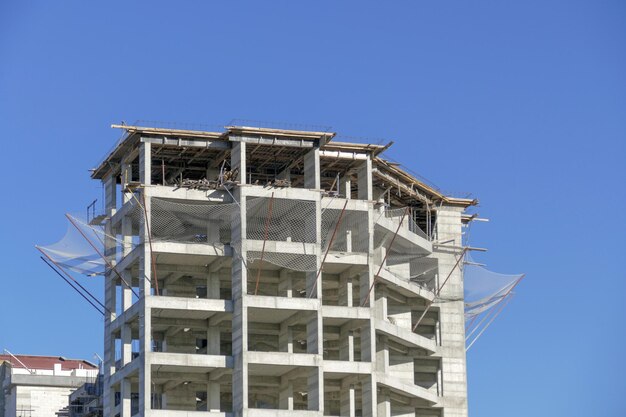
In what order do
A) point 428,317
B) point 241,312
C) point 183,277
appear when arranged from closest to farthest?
point 241,312, point 183,277, point 428,317

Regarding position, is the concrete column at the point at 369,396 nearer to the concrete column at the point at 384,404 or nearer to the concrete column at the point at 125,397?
the concrete column at the point at 384,404

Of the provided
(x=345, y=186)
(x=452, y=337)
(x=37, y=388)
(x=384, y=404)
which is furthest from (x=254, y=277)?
(x=37, y=388)

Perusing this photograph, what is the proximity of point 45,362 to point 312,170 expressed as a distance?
74.1 meters

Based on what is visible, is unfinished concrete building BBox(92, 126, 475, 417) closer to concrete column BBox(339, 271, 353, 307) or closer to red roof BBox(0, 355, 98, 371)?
concrete column BBox(339, 271, 353, 307)

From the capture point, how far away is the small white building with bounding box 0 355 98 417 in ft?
563

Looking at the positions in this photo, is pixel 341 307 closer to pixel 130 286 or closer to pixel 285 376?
pixel 285 376

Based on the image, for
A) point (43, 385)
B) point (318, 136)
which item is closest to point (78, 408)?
point (43, 385)

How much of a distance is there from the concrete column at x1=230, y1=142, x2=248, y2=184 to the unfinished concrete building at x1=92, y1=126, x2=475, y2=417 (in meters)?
0.19

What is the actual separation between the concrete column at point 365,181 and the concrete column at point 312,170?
5701mm

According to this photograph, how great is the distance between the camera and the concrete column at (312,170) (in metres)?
127

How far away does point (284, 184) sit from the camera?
4973 inches

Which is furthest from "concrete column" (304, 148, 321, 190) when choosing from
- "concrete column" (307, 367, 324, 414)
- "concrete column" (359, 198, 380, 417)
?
"concrete column" (307, 367, 324, 414)

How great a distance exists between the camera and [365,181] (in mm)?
131750

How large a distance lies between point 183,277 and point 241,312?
10417 mm
